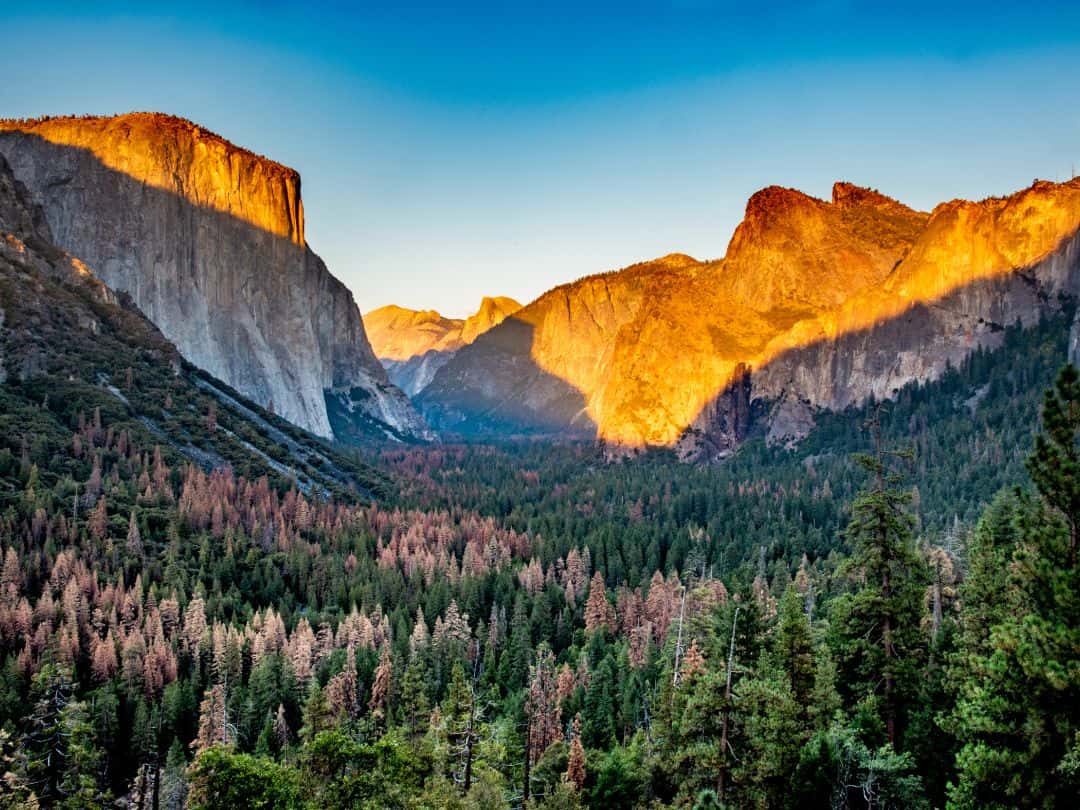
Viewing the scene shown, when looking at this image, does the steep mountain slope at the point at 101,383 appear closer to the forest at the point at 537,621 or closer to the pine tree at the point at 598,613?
the forest at the point at 537,621

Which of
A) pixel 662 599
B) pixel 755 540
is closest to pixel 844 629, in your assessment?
pixel 662 599

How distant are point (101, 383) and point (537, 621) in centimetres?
7940

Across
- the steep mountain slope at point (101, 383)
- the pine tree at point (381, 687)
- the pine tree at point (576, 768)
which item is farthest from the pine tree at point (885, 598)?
the steep mountain slope at point (101, 383)

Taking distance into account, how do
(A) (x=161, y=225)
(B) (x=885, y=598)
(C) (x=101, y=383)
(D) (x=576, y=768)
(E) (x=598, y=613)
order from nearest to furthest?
(B) (x=885, y=598)
(D) (x=576, y=768)
(E) (x=598, y=613)
(C) (x=101, y=383)
(A) (x=161, y=225)

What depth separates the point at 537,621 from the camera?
260 feet

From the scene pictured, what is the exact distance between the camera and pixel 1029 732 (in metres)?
18.0

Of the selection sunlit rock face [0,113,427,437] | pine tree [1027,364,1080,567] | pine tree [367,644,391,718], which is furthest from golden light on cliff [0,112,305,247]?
pine tree [1027,364,1080,567]

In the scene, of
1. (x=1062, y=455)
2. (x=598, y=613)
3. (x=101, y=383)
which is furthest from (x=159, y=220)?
(x=1062, y=455)

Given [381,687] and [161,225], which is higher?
[161,225]

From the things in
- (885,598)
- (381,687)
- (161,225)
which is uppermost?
(161,225)

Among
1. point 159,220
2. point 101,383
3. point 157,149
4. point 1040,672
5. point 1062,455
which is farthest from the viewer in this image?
point 157,149

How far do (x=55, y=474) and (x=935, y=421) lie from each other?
141764 millimetres

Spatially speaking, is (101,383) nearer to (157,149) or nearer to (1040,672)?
(157,149)

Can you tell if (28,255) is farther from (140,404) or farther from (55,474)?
(55,474)
